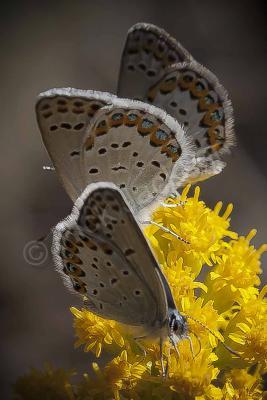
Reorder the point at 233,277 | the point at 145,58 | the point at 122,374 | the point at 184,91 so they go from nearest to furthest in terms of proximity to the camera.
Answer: the point at 122,374, the point at 233,277, the point at 184,91, the point at 145,58

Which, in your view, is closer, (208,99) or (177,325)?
(177,325)

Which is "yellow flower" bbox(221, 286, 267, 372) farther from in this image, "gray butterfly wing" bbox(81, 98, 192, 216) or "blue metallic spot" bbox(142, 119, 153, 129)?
"blue metallic spot" bbox(142, 119, 153, 129)

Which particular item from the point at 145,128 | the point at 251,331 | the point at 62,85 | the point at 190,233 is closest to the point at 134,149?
the point at 145,128

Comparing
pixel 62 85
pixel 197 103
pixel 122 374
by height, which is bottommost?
pixel 122 374

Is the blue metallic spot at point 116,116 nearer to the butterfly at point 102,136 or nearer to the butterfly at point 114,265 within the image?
the butterfly at point 102,136

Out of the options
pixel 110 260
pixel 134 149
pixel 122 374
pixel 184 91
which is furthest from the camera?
pixel 184 91

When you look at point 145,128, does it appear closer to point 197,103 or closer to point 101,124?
point 101,124

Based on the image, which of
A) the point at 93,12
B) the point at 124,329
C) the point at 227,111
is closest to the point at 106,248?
the point at 124,329

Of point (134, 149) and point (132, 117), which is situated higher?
point (132, 117)
